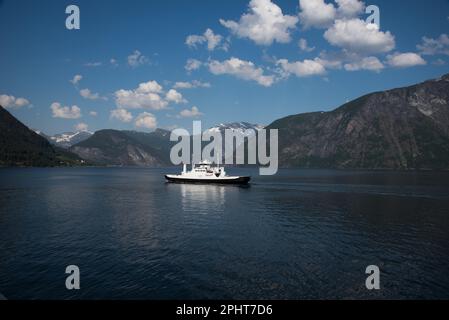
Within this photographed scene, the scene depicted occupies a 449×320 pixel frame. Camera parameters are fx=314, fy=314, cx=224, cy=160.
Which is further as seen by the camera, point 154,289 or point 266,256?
point 266,256

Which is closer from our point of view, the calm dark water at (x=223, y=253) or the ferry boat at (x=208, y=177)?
the calm dark water at (x=223, y=253)

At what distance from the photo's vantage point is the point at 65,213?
220 ft

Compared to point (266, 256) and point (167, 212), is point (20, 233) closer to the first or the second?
point (167, 212)

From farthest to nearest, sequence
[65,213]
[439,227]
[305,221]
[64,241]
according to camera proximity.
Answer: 1. [65,213]
2. [305,221]
3. [439,227]
4. [64,241]

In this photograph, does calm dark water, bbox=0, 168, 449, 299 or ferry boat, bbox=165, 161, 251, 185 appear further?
ferry boat, bbox=165, 161, 251, 185

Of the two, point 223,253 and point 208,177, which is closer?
point 223,253

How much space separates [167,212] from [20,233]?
29048 millimetres

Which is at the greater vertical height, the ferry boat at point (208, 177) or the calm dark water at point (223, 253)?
the ferry boat at point (208, 177)

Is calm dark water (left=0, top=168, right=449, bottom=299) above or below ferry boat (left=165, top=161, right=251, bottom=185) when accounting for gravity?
below

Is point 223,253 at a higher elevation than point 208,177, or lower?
lower

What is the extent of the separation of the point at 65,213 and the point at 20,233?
1913 cm
